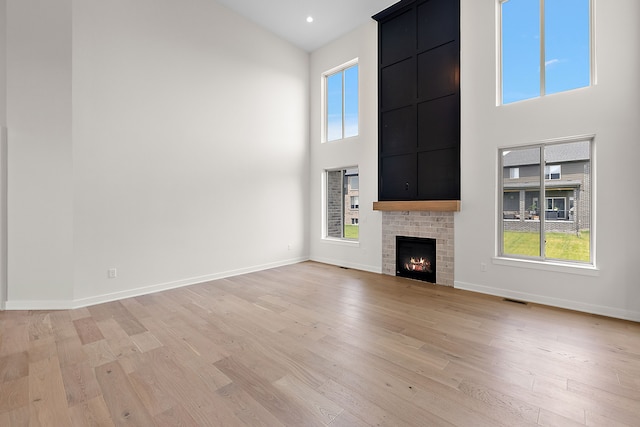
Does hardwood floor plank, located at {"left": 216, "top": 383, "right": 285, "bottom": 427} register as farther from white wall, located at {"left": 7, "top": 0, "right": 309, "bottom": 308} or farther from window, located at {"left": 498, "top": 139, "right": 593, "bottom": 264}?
window, located at {"left": 498, "top": 139, "right": 593, "bottom": 264}

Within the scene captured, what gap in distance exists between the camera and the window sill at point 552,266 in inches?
136

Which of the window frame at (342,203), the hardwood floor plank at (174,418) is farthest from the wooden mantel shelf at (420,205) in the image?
the hardwood floor plank at (174,418)

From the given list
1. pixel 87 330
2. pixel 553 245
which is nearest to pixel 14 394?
pixel 87 330

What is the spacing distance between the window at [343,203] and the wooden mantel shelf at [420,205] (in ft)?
2.52

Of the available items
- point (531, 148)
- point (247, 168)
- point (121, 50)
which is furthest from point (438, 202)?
point (121, 50)

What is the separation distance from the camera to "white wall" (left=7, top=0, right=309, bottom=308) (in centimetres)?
356

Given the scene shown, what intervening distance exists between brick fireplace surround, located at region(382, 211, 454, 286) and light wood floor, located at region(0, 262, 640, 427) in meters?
0.91

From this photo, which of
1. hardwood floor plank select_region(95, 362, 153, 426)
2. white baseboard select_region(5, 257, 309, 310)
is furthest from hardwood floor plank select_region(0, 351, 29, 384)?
white baseboard select_region(5, 257, 309, 310)

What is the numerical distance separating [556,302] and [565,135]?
2139 millimetres

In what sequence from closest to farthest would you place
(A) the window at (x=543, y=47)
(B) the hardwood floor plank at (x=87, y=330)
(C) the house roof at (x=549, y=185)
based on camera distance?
(B) the hardwood floor plank at (x=87, y=330)
(A) the window at (x=543, y=47)
(C) the house roof at (x=549, y=185)

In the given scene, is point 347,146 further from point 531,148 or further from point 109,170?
point 109,170

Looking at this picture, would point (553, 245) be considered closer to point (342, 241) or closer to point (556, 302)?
point (556, 302)

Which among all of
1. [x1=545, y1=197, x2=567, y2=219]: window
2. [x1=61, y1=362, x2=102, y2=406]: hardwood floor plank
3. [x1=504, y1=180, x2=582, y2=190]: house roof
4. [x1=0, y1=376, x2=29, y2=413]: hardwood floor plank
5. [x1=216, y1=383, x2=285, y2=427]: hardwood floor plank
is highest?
[x1=504, y1=180, x2=582, y2=190]: house roof

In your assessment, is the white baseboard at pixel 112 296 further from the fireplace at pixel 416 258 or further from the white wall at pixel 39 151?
the fireplace at pixel 416 258
